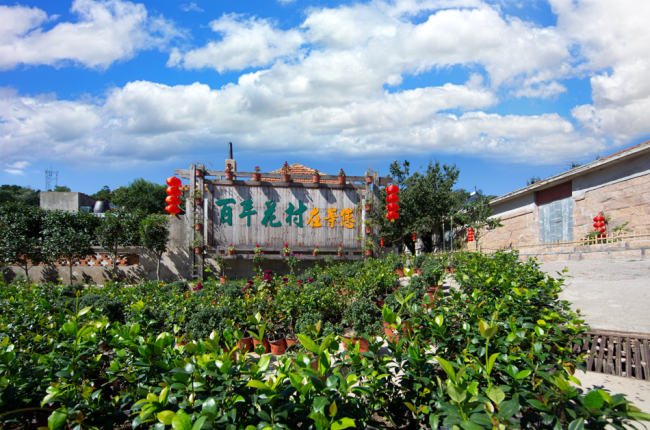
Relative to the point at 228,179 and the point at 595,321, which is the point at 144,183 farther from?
the point at 595,321

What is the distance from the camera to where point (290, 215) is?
1016 centimetres

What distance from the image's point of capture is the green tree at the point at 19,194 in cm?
3334

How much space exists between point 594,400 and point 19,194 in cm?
4923

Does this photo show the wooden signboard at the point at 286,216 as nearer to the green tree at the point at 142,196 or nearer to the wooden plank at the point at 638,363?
the wooden plank at the point at 638,363

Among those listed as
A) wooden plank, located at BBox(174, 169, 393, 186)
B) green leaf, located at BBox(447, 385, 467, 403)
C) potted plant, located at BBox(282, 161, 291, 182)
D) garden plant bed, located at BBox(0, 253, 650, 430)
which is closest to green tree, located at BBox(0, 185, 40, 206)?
wooden plank, located at BBox(174, 169, 393, 186)

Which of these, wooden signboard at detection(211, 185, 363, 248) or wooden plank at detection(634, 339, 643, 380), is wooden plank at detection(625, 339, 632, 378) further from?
wooden signboard at detection(211, 185, 363, 248)

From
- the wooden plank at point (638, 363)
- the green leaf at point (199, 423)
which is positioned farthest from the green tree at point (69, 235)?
the wooden plank at point (638, 363)

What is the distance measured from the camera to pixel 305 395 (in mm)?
1335

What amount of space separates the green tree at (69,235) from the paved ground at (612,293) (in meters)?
11.9

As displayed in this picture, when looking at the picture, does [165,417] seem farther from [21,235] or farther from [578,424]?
[21,235]

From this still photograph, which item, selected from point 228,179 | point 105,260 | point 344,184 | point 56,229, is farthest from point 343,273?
point 56,229

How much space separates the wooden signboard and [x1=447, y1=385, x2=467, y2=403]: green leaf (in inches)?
353

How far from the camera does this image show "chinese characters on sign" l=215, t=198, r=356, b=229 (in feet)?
32.9

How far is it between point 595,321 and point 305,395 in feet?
17.0
